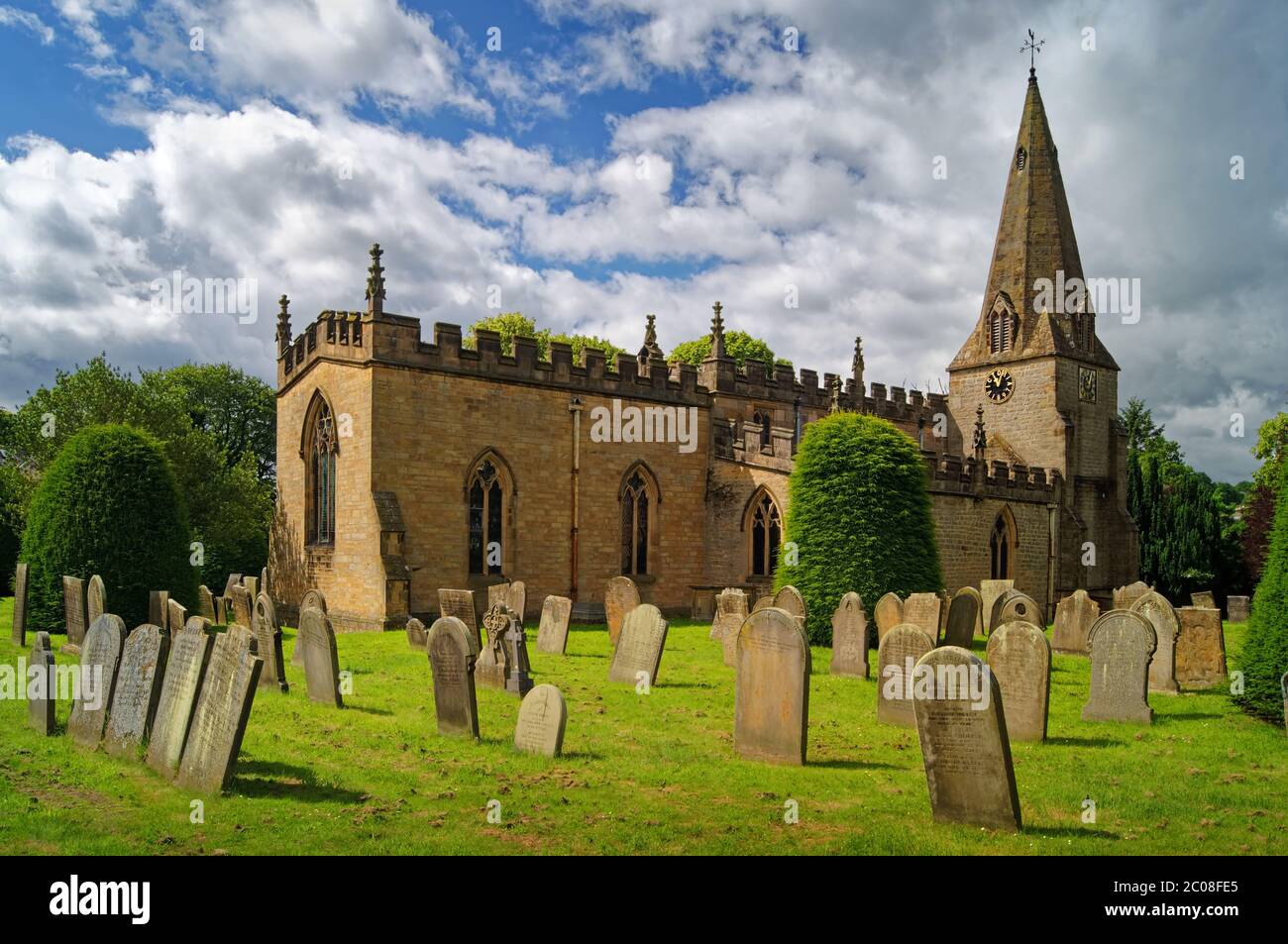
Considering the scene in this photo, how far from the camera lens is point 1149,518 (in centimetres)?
3769

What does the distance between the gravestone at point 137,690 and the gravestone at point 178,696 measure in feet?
0.47

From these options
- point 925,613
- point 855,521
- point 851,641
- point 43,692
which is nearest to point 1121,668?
point 851,641

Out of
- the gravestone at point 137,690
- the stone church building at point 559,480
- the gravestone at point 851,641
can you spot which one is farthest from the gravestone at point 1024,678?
the stone church building at point 559,480

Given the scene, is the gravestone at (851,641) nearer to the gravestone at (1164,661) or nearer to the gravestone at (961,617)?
the gravestone at (961,617)

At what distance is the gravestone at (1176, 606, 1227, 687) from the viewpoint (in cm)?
1405

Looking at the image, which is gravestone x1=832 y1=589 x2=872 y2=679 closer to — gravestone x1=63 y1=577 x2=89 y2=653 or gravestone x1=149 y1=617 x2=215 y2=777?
gravestone x1=149 y1=617 x2=215 y2=777

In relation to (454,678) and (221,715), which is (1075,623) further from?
(221,715)

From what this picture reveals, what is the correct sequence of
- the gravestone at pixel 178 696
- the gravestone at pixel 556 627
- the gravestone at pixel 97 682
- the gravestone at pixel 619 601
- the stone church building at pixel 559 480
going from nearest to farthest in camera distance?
the gravestone at pixel 178 696 → the gravestone at pixel 97 682 → the gravestone at pixel 556 627 → the gravestone at pixel 619 601 → the stone church building at pixel 559 480

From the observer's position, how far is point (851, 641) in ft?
47.2

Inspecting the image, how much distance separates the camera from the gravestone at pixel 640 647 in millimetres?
13250

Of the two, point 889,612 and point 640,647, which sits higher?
point 889,612

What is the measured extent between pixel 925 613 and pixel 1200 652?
155 inches

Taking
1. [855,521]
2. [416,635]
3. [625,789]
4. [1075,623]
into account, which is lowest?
[625,789]

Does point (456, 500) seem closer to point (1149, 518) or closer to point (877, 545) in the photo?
point (877, 545)
